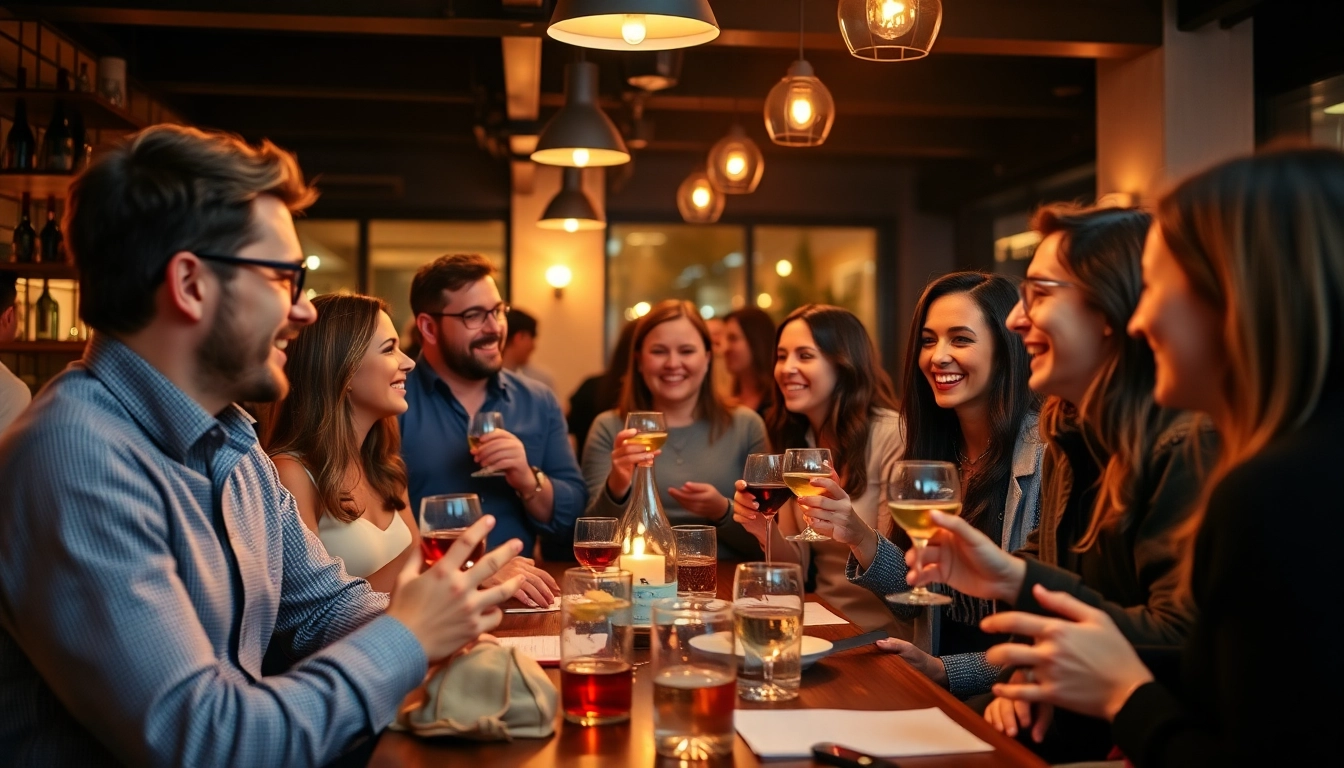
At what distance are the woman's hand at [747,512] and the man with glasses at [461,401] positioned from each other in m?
1.02

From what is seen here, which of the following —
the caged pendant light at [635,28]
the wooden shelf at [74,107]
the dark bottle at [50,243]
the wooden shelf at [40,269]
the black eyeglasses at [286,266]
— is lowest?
the black eyeglasses at [286,266]

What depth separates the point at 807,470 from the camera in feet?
8.01

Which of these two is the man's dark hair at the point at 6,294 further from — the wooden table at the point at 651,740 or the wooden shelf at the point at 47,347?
the wooden table at the point at 651,740

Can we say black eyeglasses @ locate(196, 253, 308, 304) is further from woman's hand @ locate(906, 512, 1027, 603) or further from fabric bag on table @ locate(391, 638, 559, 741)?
woman's hand @ locate(906, 512, 1027, 603)

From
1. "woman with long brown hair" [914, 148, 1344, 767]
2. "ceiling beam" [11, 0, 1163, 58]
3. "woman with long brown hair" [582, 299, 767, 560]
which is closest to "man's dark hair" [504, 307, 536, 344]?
"ceiling beam" [11, 0, 1163, 58]

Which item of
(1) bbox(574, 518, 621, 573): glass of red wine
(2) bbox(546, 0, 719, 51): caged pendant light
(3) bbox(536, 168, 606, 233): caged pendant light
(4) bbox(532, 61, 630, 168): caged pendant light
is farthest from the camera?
(3) bbox(536, 168, 606, 233): caged pendant light

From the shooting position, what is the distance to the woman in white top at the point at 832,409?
338 cm

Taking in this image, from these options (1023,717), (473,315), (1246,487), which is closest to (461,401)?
(473,315)

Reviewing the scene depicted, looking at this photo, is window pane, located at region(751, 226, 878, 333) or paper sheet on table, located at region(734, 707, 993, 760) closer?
paper sheet on table, located at region(734, 707, 993, 760)

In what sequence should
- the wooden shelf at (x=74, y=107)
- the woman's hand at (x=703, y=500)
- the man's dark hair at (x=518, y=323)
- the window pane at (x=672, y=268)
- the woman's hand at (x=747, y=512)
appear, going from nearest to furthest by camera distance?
the woman's hand at (x=747, y=512) → the woman's hand at (x=703, y=500) → the wooden shelf at (x=74, y=107) → the man's dark hair at (x=518, y=323) → the window pane at (x=672, y=268)

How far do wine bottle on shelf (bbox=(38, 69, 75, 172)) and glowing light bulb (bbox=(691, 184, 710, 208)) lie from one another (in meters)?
3.09

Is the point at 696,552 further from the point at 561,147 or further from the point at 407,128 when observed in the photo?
the point at 407,128

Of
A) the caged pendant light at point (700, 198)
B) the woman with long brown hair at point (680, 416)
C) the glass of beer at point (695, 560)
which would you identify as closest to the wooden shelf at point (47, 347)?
the woman with long brown hair at point (680, 416)

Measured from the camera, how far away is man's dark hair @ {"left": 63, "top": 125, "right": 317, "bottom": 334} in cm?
156
